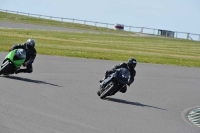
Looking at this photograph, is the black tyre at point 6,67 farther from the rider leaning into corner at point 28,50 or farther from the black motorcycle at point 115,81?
the black motorcycle at point 115,81

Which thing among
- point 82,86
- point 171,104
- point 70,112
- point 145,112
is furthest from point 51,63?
point 70,112

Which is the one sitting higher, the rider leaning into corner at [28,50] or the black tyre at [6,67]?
the rider leaning into corner at [28,50]

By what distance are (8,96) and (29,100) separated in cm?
50

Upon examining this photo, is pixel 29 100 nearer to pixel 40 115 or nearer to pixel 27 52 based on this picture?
pixel 40 115

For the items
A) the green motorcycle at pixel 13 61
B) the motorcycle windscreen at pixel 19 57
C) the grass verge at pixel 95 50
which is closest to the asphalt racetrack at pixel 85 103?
the green motorcycle at pixel 13 61

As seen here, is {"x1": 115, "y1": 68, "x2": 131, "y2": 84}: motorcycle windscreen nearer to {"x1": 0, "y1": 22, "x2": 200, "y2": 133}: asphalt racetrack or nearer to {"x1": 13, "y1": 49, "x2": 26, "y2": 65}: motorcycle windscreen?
{"x1": 0, "y1": 22, "x2": 200, "y2": 133}: asphalt racetrack

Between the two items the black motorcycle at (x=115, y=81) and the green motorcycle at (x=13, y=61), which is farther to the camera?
the green motorcycle at (x=13, y=61)

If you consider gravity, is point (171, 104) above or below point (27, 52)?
below

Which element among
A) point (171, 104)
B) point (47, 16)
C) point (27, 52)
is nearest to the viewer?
point (171, 104)

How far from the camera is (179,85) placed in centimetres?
→ 2156

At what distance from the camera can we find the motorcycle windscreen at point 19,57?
17.2 metres

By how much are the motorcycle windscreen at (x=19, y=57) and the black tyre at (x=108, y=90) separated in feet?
11.0

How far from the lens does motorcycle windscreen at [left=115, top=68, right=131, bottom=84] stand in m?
15.0

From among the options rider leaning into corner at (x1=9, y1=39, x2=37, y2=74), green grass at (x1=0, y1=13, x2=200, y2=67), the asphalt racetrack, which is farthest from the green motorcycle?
green grass at (x1=0, y1=13, x2=200, y2=67)
